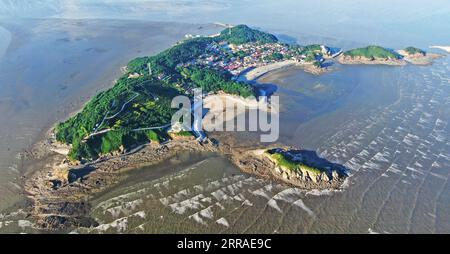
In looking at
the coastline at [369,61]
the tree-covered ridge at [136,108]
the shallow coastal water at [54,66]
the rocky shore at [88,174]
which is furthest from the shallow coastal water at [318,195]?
the coastline at [369,61]

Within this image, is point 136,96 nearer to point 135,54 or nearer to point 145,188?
point 145,188

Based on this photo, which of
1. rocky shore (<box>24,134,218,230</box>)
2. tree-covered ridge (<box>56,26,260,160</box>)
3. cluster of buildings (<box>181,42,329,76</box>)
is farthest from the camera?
cluster of buildings (<box>181,42,329,76</box>)

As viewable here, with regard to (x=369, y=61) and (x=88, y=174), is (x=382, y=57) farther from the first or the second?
(x=88, y=174)

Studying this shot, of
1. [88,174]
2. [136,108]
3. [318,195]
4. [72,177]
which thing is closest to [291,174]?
[318,195]

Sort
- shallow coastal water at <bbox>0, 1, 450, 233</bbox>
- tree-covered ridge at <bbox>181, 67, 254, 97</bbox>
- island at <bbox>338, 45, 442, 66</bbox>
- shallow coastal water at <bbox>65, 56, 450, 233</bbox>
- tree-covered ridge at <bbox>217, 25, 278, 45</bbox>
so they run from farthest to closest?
1. tree-covered ridge at <bbox>217, 25, 278, 45</bbox>
2. island at <bbox>338, 45, 442, 66</bbox>
3. tree-covered ridge at <bbox>181, 67, 254, 97</bbox>
4. shallow coastal water at <bbox>0, 1, 450, 233</bbox>
5. shallow coastal water at <bbox>65, 56, 450, 233</bbox>

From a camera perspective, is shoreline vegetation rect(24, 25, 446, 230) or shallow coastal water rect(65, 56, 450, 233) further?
shoreline vegetation rect(24, 25, 446, 230)

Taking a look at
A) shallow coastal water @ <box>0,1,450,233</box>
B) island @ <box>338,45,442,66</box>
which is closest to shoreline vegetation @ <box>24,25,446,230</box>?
shallow coastal water @ <box>0,1,450,233</box>

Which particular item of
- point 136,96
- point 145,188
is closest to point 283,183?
point 145,188

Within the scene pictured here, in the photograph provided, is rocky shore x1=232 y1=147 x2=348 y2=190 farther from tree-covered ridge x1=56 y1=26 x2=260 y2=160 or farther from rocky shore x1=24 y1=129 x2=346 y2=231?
tree-covered ridge x1=56 y1=26 x2=260 y2=160
